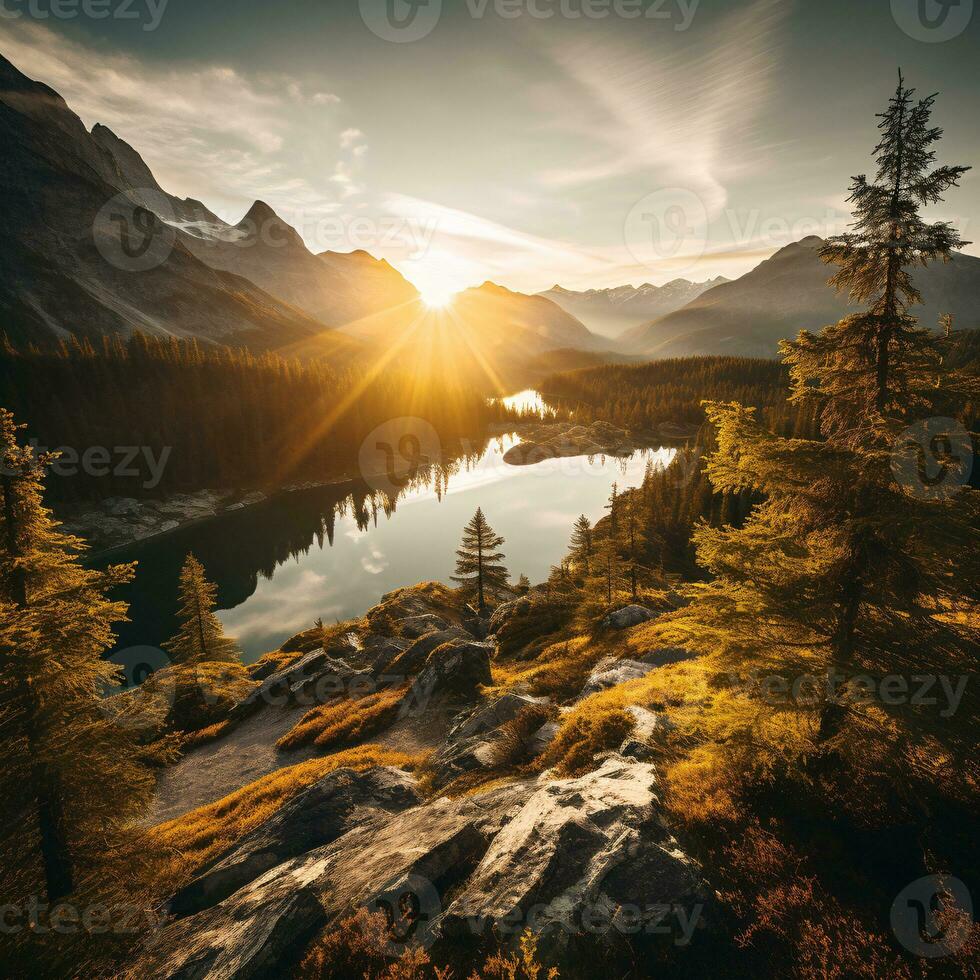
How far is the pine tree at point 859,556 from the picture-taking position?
6914mm

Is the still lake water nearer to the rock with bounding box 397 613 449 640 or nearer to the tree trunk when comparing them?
the rock with bounding box 397 613 449 640

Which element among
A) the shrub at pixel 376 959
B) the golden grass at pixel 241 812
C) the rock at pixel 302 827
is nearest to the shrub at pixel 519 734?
the rock at pixel 302 827

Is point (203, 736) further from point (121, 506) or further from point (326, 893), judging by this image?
point (121, 506)

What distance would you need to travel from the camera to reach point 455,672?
2398 cm

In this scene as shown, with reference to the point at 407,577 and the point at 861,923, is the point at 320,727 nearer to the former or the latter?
the point at 861,923

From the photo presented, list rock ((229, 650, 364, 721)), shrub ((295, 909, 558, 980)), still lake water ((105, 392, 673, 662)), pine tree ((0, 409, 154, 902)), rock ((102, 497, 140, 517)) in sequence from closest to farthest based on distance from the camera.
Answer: shrub ((295, 909, 558, 980)) → pine tree ((0, 409, 154, 902)) → rock ((229, 650, 364, 721)) → still lake water ((105, 392, 673, 662)) → rock ((102, 497, 140, 517))

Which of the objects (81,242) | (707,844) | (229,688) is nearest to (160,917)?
(707,844)

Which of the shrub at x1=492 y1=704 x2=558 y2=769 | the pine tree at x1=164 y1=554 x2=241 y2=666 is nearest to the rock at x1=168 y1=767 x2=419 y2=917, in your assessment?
the shrub at x1=492 y1=704 x2=558 y2=769

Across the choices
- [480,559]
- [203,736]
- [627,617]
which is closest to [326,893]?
[627,617]

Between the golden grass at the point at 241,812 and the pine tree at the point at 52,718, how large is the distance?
86.6 inches

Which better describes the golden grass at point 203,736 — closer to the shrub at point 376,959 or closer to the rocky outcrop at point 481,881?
the rocky outcrop at point 481,881

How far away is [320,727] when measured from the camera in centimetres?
2411

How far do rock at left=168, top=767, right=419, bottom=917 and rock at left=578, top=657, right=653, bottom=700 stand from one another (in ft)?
26.4

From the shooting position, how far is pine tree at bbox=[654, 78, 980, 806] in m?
6.91
